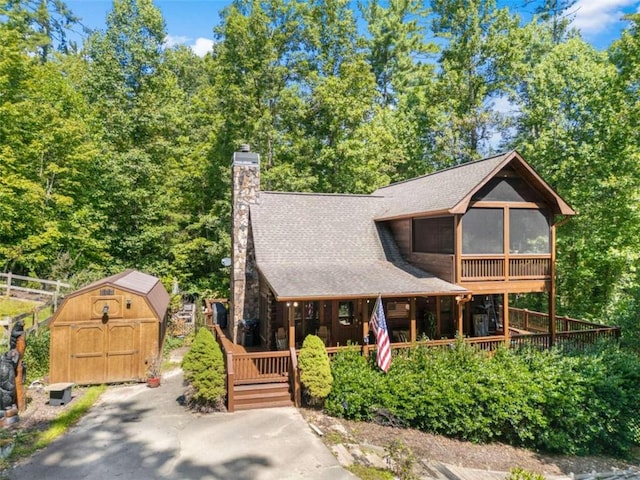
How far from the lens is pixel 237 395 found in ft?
33.8

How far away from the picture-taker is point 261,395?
10.4 metres

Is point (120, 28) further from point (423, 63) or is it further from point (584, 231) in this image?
point (584, 231)

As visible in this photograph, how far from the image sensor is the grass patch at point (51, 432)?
309 inches

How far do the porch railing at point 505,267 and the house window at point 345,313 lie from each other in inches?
161

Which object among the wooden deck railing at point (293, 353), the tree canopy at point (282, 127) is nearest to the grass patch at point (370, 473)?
the wooden deck railing at point (293, 353)

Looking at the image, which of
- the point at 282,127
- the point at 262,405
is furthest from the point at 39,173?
the point at 262,405

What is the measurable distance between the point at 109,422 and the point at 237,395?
10.0ft

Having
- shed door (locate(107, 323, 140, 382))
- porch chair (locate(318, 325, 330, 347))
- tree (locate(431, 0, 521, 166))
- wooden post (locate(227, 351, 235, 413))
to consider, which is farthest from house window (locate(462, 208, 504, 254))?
tree (locate(431, 0, 521, 166))

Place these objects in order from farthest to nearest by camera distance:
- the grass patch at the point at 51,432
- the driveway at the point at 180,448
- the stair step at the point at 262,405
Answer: the stair step at the point at 262,405 < the grass patch at the point at 51,432 < the driveway at the point at 180,448

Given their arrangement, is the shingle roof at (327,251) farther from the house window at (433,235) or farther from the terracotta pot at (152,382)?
the terracotta pot at (152,382)

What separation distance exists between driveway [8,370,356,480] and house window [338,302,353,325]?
14.0 ft

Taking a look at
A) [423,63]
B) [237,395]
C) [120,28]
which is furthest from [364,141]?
[237,395]

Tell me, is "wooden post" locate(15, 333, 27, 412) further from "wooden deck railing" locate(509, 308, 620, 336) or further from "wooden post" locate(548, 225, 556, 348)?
"wooden deck railing" locate(509, 308, 620, 336)

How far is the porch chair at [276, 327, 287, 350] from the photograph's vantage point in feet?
42.3
